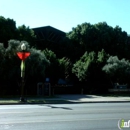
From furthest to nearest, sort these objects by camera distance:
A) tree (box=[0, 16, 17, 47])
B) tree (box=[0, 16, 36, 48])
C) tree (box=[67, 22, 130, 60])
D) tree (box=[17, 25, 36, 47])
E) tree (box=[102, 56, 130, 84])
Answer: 1. tree (box=[67, 22, 130, 60])
2. tree (box=[17, 25, 36, 47])
3. tree (box=[0, 16, 36, 48])
4. tree (box=[0, 16, 17, 47])
5. tree (box=[102, 56, 130, 84])

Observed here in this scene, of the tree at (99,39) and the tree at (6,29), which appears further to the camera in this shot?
the tree at (99,39)

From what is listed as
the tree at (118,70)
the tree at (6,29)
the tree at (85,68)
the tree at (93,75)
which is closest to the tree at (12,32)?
the tree at (6,29)

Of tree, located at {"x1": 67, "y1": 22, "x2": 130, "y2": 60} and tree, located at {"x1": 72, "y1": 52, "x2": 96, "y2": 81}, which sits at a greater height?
tree, located at {"x1": 67, "y1": 22, "x2": 130, "y2": 60}

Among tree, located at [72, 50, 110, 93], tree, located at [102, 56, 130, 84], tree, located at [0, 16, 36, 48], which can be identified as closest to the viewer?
tree, located at [102, 56, 130, 84]

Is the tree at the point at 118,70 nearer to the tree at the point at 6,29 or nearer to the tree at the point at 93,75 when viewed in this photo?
the tree at the point at 93,75

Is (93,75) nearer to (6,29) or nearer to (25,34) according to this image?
(6,29)

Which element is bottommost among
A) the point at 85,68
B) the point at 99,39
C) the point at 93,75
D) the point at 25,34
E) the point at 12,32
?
the point at 93,75

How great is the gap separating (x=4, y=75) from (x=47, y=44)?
31617mm

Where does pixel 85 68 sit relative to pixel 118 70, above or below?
above

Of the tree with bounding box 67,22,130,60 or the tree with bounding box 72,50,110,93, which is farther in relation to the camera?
the tree with bounding box 67,22,130,60

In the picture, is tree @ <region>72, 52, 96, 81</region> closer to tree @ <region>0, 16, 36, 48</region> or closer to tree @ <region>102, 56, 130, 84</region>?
tree @ <region>102, 56, 130, 84</region>

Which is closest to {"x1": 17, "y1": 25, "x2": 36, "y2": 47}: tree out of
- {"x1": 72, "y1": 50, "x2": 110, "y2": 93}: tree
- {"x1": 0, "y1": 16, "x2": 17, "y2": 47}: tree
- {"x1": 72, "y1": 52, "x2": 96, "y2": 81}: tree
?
{"x1": 0, "y1": 16, "x2": 17, "y2": 47}: tree

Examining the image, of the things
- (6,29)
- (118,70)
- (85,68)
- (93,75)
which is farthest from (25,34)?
(118,70)

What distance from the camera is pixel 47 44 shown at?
62.1m
